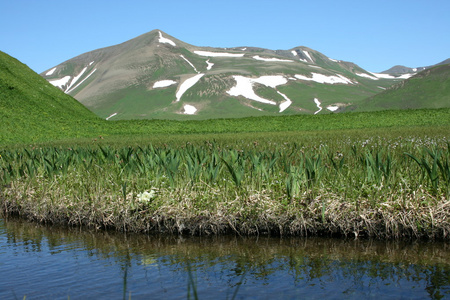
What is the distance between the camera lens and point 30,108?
44.8 meters

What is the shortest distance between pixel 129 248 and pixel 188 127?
35.4 meters

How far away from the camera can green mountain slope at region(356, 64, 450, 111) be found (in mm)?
112250

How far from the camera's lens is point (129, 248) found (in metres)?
7.56

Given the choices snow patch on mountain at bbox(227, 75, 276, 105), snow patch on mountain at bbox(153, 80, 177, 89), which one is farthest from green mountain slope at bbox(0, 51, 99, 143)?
snow patch on mountain at bbox(153, 80, 177, 89)

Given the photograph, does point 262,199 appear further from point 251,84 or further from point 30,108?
point 251,84

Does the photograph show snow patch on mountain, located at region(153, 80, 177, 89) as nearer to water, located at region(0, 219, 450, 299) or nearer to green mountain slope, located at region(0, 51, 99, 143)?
green mountain slope, located at region(0, 51, 99, 143)

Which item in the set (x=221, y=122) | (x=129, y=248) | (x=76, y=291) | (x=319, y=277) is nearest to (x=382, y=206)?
(x=319, y=277)

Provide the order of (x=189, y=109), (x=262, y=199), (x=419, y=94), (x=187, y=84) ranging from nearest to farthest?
(x=262, y=199) < (x=419, y=94) < (x=189, y=109) < (x=187, y=84)

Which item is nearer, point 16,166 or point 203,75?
point 16,166

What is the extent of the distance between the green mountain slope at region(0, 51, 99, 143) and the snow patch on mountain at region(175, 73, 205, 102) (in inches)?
4608

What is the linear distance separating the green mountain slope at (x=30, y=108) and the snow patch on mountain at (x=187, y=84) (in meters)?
117

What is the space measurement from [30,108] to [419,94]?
102733 mm

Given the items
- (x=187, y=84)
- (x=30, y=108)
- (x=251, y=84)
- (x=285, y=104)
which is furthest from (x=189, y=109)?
(x=30, y=108)

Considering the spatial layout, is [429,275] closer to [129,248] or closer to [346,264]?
[346,264]
